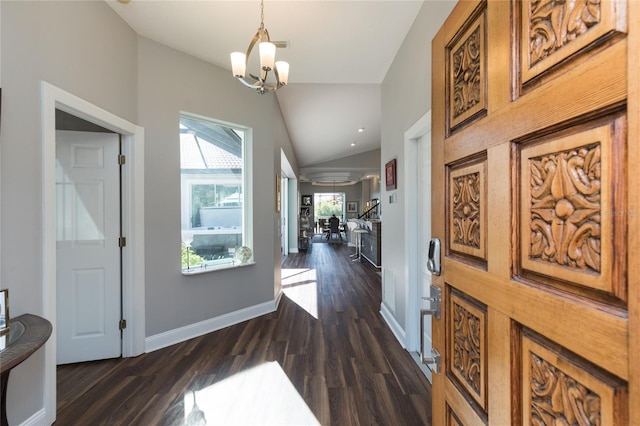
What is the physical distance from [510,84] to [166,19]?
2739mm

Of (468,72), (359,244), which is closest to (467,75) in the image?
(468,72)

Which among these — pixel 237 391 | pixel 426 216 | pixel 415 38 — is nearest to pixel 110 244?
pixel 237 391

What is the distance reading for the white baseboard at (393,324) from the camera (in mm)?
2691

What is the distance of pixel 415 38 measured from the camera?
2238 mm

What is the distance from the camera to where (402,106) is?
2.63 meters

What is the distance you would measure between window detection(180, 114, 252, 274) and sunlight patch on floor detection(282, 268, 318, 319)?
1241 millimetres

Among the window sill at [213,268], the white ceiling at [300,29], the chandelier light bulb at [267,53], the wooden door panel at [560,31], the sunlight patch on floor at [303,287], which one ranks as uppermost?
the white ceiling at [300,29]

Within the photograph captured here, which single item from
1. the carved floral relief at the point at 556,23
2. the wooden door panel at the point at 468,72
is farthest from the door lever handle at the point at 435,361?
the carved floral relief at the point at 556,23

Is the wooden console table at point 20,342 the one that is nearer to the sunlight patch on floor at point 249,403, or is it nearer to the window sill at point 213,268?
the sunlight patch on floor at point 249,403

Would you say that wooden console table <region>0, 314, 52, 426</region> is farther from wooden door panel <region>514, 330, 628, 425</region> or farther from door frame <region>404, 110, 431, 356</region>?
door frame <region>404, 110, 431, 356</region>

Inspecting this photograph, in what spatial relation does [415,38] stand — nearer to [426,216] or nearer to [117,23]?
[426,216]

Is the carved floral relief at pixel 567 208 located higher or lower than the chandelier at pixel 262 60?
lower

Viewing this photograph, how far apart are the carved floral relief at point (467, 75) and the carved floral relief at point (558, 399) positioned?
2.32ft

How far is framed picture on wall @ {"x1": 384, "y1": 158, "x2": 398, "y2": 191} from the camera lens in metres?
2.91
